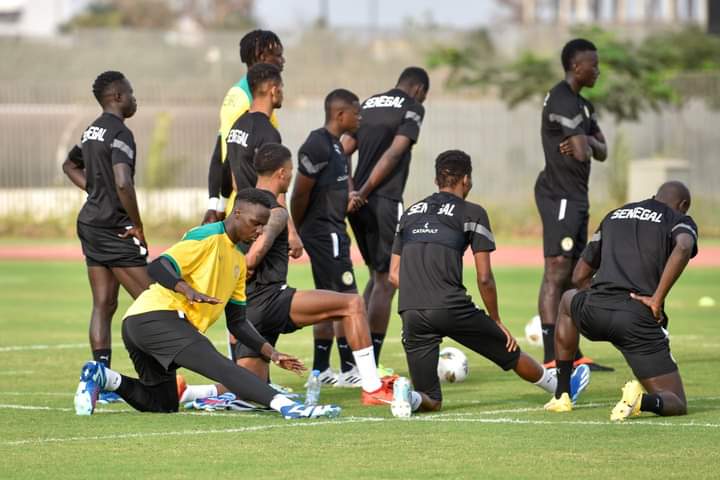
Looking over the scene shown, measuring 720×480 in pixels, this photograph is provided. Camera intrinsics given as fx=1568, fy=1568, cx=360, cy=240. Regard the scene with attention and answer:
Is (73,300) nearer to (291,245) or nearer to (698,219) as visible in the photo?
(291,245)

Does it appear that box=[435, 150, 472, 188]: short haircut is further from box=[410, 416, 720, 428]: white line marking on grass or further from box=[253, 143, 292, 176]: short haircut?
box=[410, 416, 720, 428]: white line marking on grass

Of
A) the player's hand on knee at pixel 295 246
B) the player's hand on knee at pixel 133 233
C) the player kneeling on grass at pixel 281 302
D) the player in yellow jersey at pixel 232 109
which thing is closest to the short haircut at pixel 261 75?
the player in yellow jersey at pixel 232 109

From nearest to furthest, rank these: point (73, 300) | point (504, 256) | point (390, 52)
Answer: point (73, 300) → point (504, 256) → point (390, 52)

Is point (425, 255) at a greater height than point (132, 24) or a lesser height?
lesser

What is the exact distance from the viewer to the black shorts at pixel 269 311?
36.5 ft

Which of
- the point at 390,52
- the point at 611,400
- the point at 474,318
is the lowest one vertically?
the point at 611,400

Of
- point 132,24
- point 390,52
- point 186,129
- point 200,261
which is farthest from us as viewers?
point 132,24

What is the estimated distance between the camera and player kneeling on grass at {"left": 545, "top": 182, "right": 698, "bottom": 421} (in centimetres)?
Result: 1028

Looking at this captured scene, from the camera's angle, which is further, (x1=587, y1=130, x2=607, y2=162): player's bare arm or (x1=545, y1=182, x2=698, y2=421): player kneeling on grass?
(x1=587, y1=130, x2=607, y2=162): player's bare arm

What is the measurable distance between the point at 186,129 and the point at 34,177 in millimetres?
3887

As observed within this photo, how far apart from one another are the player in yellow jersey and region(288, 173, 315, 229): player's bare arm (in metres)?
0.51

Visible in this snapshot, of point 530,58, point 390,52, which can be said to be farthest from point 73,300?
point 390,52

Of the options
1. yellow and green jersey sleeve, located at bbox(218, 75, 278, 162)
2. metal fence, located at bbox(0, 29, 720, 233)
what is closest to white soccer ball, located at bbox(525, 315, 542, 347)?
yellow and green jersey sleeve, located at bbox(218, 75, 278, 162)

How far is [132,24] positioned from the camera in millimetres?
90875
